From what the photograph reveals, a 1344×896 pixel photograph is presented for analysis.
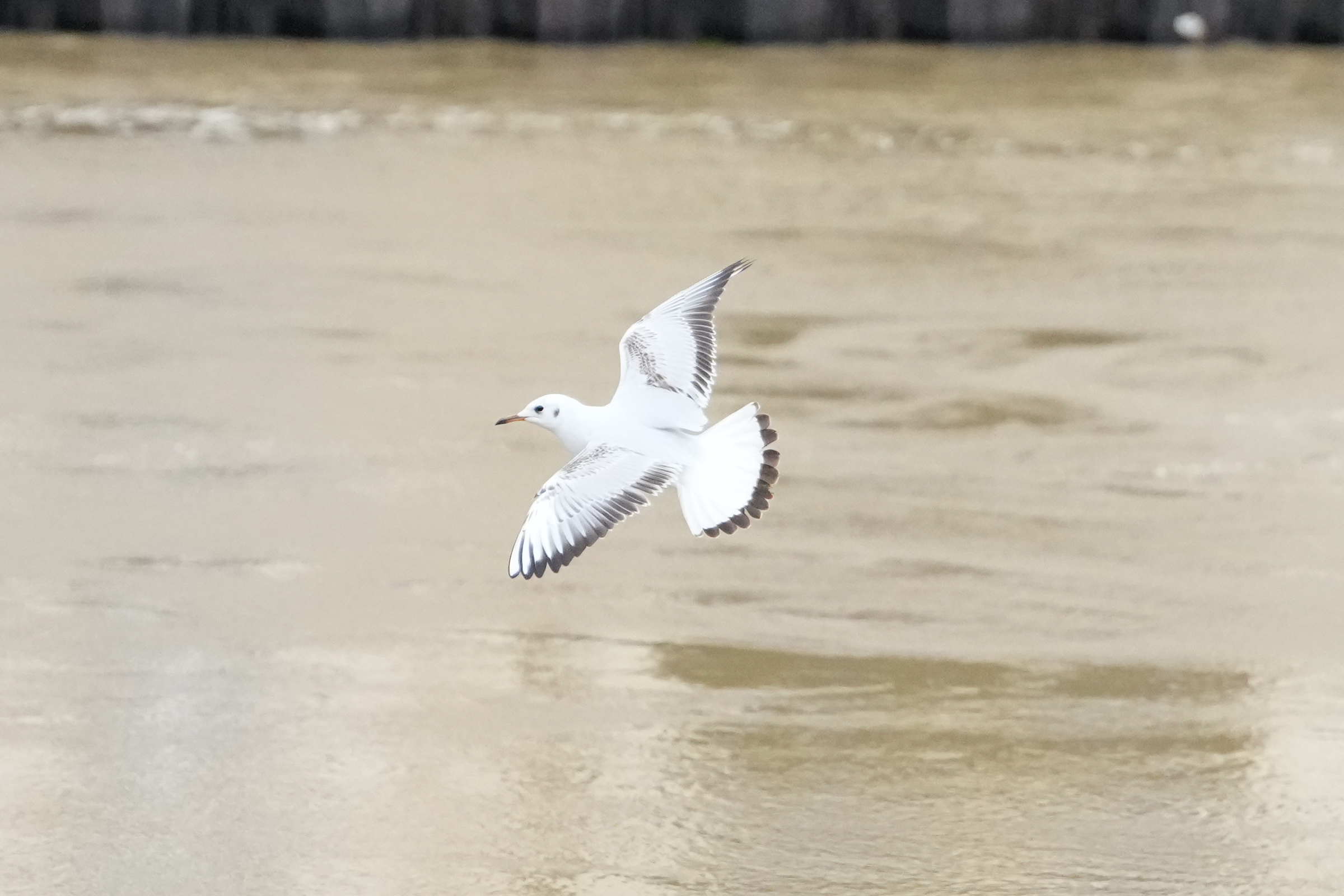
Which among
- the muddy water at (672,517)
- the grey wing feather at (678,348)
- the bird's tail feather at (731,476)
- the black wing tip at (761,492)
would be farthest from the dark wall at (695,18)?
the black wing tip at (761,492)

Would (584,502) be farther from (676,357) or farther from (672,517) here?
(672,517)

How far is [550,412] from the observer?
15.7 ft

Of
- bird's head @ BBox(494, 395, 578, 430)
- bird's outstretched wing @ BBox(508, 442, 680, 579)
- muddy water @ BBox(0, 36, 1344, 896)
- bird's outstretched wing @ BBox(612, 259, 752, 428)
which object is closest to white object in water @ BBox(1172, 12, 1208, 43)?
muddy water @ BBox(0, 36, 1344, 896)

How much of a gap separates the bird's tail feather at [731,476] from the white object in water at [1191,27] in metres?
9.27

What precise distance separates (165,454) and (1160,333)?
143 inches

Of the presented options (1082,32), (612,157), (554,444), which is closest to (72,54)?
(612,157)

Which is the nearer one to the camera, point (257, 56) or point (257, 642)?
point (257, 642)

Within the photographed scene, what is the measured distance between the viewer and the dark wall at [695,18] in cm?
1289

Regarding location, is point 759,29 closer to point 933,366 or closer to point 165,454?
point 933,366

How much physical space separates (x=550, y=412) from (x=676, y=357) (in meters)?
0.30

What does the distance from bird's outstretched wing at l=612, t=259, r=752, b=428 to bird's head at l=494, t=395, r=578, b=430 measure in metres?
0.11

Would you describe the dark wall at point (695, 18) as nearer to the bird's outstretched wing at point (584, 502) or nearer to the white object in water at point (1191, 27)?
A: the white object in water at point (1191, 27)

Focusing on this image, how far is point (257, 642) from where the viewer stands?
5.42 m

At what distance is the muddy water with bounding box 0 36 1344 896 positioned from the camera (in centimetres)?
463
